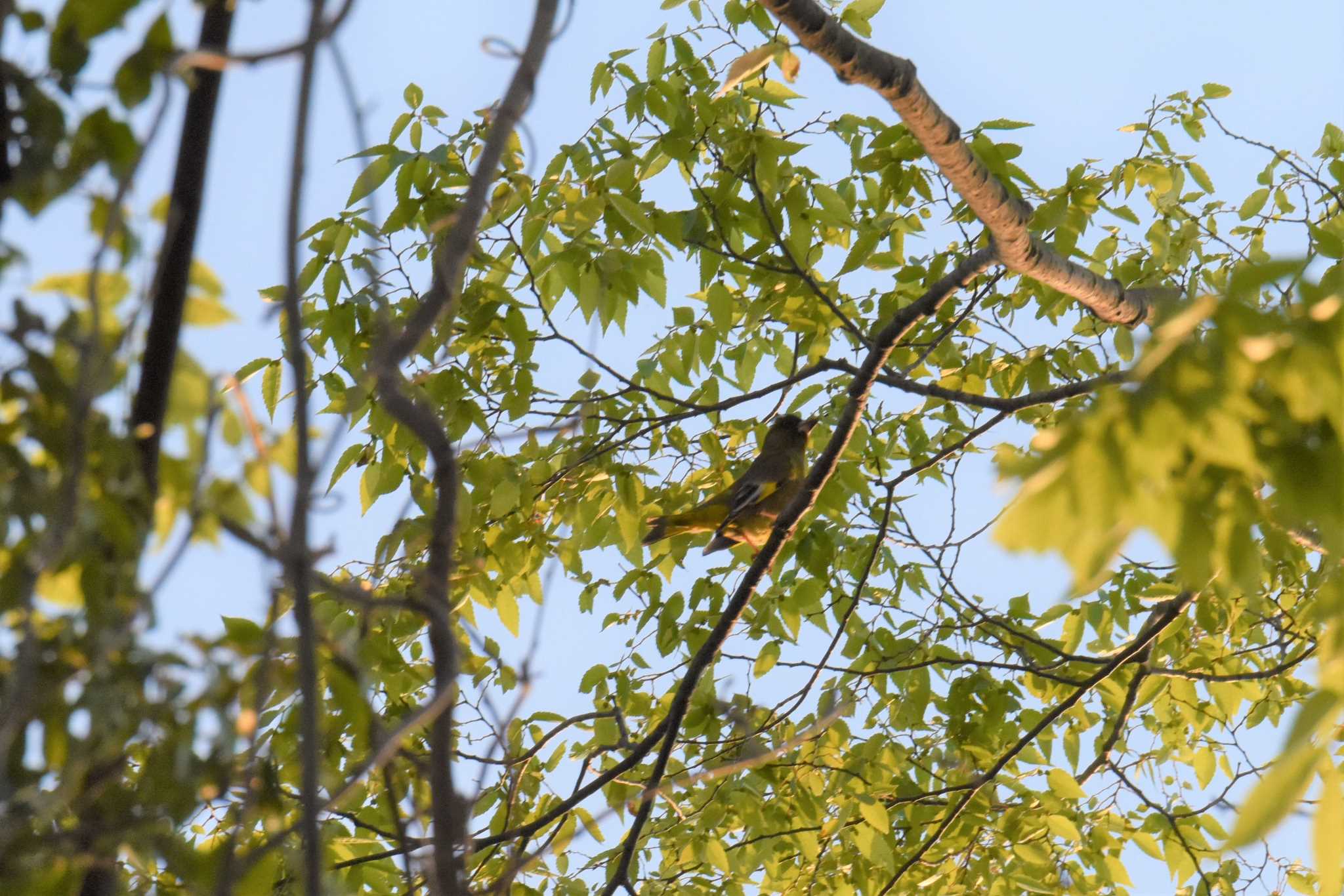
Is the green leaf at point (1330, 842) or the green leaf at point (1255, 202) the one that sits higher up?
the green leaf at point (1255, 202)

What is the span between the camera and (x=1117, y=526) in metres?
1.06

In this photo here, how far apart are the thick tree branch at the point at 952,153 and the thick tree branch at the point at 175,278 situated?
148 cm

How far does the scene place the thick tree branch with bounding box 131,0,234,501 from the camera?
1.30 metres

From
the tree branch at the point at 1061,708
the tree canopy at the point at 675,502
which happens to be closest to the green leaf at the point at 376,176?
the tree canopy at the point at 675,502

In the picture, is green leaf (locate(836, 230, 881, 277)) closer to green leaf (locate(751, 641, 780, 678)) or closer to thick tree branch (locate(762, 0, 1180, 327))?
thick tree branch (locate(762, 0, 1180, 327))

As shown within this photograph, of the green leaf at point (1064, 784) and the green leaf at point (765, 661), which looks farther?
the green leaf at point (765, 661)

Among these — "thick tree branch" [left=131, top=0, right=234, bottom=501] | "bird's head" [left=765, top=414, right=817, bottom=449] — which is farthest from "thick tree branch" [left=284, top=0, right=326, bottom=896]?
"bird's head" [left=765, top=414, right=817, bottom=449]

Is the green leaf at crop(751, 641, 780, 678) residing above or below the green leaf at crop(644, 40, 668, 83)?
below

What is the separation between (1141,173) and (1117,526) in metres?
3.98

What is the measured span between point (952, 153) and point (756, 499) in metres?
2.41

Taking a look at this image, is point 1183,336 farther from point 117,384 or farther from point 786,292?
point 786,292

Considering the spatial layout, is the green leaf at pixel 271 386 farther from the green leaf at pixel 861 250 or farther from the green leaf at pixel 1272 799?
the green leaf at pixel 1272 799

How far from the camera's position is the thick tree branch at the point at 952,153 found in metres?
2.64

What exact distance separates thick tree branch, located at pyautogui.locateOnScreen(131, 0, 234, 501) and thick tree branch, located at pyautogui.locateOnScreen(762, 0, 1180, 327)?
1.48 m
